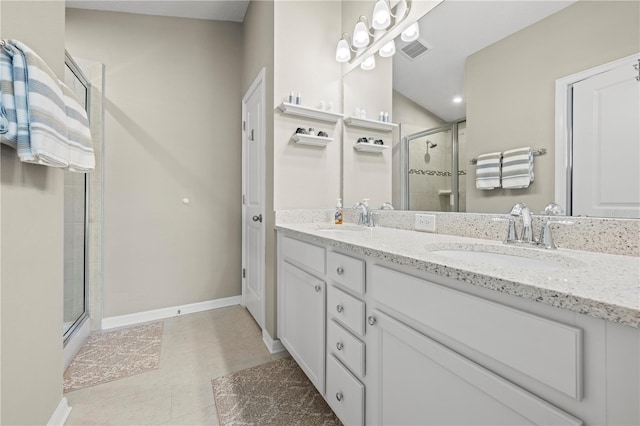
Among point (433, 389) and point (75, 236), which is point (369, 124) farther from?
point (75, 236)

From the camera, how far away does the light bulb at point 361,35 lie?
1.94 metres

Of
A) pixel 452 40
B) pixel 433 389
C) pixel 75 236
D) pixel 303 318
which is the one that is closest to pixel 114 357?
pixel 75 236

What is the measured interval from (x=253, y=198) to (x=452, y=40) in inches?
70.3

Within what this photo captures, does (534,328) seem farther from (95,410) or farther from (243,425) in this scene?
(95,410)

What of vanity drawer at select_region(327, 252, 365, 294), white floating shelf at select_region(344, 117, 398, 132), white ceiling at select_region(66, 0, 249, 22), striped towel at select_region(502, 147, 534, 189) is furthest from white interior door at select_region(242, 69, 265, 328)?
striped towel at select_region(502, 147, 534, 189)

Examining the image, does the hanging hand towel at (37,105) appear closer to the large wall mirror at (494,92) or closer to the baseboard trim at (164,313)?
the large wall mirror at (494,92)

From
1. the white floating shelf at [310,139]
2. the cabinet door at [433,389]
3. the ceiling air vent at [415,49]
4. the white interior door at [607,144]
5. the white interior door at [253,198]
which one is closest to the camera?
the cabinet door at [433,389]

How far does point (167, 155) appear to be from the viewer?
2.61m

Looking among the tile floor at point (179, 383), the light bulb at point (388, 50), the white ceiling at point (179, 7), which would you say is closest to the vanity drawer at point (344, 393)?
the tile floor at point (179, 383)

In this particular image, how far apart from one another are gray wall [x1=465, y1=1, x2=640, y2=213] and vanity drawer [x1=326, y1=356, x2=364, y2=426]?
89cm

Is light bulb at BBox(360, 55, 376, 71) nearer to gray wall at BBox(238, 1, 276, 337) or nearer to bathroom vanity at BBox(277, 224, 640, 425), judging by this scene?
gray wall at BBox(238, 1, 276, 337)

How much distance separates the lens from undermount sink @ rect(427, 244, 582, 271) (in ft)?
2.76

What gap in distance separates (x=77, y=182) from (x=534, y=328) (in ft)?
9.32

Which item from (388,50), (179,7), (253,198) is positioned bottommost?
(253,198)
